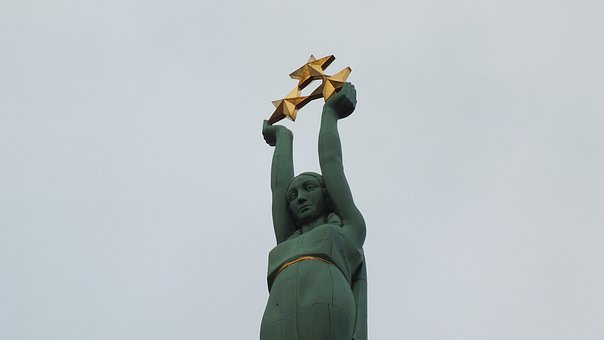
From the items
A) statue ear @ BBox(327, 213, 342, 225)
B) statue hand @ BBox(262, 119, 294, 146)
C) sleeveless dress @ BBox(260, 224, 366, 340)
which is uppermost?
statue hand @ BBox(262, 119, 294, 146)

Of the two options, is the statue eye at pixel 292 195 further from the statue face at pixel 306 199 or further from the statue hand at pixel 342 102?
the statue hand at pixel 342 102

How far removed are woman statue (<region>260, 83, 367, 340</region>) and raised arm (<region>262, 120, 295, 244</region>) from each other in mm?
15

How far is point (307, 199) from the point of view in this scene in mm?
15492

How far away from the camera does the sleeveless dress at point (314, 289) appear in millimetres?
13406

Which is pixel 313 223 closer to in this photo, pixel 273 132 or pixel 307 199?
pixel 307 199

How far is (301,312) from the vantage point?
13555mm

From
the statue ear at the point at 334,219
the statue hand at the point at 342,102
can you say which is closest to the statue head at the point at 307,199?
the statue ear at the point at 334,219

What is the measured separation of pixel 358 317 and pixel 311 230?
1449mm

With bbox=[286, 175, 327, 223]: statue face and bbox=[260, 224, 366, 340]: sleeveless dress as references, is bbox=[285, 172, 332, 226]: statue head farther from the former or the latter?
bbox=[260, 224, 366, 340]: sleeveless dress

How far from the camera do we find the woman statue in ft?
44.4

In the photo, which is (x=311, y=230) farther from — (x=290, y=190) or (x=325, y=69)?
(x=325, y=69)

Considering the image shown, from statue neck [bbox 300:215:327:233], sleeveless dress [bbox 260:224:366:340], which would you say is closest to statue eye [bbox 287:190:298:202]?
statue neck [bbox 300:215:327:233]

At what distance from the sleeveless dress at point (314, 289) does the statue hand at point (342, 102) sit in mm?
2517

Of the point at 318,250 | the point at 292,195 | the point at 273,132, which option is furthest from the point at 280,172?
the point at 318,250
